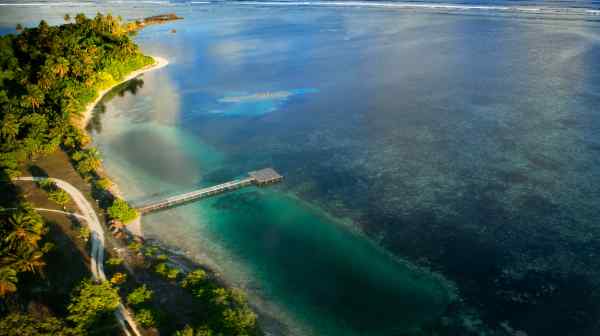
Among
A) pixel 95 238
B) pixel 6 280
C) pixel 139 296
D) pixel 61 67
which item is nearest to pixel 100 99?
pixel 61 67

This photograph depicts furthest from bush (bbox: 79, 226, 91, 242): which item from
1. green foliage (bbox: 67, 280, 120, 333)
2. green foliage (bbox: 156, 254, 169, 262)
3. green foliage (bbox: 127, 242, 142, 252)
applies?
green foliage (bbox: 67, 280, 120, 333)

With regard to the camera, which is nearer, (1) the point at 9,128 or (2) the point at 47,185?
(2) the point at 47,185

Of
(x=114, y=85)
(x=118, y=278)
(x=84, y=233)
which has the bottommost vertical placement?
(x=118, y=278)

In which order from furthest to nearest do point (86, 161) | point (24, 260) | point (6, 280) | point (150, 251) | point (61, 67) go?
point (61, 67), point (86, 161), point (150, 251), point (24, 260), point (6, 280)

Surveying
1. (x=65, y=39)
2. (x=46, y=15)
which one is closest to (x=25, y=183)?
(x=65, y=39)

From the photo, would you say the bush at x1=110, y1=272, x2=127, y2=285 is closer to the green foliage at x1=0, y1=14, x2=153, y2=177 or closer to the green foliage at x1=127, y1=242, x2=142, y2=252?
the green foliage at x1=127, y1=242, x2=142, y2=252

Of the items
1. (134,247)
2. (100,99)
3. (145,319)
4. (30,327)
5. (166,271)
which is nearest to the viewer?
(30,327)

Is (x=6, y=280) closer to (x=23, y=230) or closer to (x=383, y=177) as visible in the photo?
(x=23, y=230)
